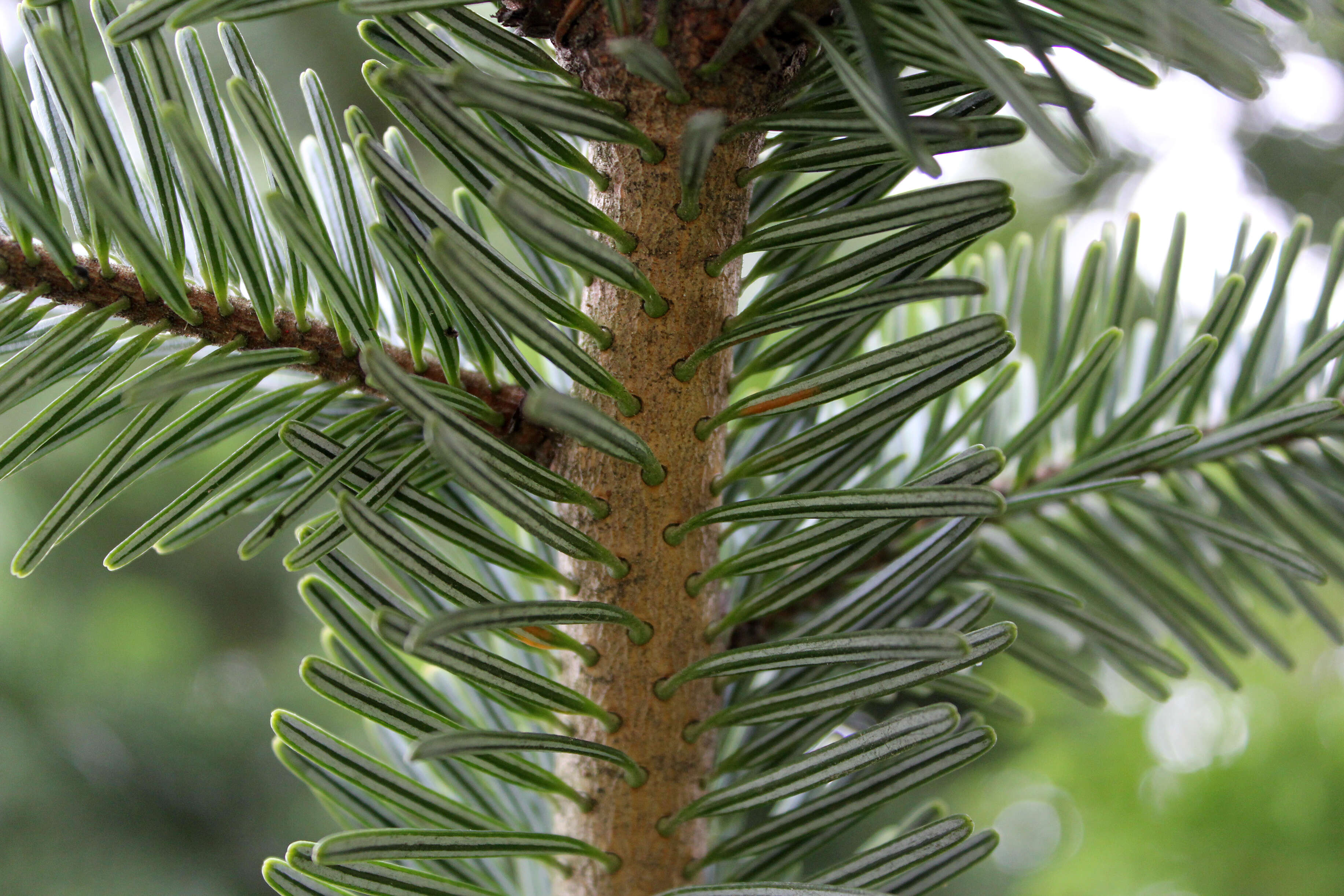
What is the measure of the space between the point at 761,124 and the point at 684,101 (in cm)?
3

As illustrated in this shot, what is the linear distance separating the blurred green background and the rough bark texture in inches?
22.5

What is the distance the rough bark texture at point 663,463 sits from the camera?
326 millimetres

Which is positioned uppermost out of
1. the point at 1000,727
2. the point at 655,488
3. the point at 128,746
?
the point at 1000,727

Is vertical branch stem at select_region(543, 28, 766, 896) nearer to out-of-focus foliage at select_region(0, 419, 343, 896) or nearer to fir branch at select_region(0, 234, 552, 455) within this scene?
fir branch at select_region(0, 234, 552, 455)

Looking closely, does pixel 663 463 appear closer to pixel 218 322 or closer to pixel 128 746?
pixel 218 322

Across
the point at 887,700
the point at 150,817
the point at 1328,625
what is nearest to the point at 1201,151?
the point at 1328,625

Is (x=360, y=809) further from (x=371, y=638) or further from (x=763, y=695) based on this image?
(x=763, y=695)

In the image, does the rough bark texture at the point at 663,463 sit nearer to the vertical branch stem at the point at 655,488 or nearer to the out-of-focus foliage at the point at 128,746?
the vertical branch stem at the point at 655,488

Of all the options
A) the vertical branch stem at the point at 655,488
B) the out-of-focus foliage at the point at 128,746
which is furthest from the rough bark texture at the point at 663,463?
the out-of-focus foliage at the point at 128,746

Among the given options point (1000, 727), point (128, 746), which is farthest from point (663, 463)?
point (128, 746)

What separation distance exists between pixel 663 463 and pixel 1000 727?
726mm

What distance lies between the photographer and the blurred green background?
87 centimetres

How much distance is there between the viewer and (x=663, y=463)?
0.36 m

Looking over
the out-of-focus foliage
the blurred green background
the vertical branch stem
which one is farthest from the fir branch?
the out-of-focus foliage
